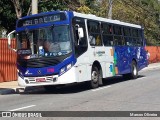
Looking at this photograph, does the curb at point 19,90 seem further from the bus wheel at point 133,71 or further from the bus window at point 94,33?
the bus wheel at point 133,71

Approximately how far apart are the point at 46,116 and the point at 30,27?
6.33 meters

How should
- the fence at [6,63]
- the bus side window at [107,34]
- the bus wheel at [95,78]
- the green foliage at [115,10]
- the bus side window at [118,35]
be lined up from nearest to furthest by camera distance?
the bus wheel at [95,78] → the bus side window at [107,34] → the bus side window at [118,35] → the fence at [6,63] → the green foliage at [115,10]

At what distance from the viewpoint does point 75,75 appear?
14.4 metres

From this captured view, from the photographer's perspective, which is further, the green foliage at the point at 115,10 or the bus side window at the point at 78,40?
the green foliage at the point at 115,10

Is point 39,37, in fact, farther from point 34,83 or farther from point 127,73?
point 127,73

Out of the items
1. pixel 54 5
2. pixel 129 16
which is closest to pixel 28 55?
pixel 54 5

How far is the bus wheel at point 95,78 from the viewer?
16.0 metres

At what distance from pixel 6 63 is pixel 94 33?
233 inches

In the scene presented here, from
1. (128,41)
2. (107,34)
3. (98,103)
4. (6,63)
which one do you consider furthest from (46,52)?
(128,41)

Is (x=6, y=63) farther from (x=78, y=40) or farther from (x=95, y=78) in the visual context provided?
(x=78, y=40)

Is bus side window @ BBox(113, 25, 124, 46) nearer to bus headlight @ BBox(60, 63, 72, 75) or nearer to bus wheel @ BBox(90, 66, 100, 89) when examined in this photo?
bus wheel @ BBox(90, 66, 100, 89)

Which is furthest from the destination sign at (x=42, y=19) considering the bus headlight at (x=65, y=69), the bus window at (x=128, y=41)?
the bus window at (x=128, y=41)

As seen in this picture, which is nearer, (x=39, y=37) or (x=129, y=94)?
(x=129, y=94)

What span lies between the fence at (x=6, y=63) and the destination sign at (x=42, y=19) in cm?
473
